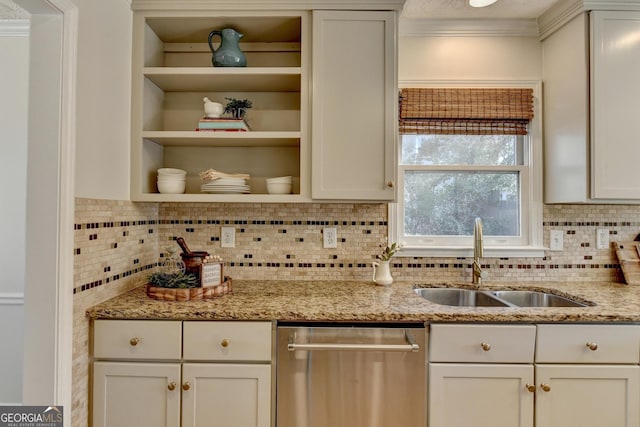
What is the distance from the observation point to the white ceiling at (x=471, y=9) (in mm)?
1979

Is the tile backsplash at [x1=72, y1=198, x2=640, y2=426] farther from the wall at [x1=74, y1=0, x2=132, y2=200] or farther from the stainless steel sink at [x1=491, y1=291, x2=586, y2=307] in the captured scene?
the wall at [x1=74, y1=0, x2=132, y2=200]

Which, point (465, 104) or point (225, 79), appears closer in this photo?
point (225, 79)

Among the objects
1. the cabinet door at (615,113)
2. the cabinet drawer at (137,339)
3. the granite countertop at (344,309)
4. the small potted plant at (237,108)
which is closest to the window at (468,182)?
the cabinet door at (615,113)

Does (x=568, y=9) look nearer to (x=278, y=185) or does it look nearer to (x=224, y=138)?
(x=278, y=185)

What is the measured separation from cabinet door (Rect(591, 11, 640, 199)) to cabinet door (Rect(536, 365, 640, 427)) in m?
0.86

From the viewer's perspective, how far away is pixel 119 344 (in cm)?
148

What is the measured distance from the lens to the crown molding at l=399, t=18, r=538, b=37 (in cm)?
216

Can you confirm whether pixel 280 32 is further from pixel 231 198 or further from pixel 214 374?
pixel 214 374

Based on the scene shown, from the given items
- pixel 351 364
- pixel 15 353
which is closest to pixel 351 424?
pixel 351 364

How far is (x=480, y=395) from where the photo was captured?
57.7 inches

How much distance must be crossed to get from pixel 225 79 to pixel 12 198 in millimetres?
1570

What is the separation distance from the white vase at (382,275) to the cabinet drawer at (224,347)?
740mm

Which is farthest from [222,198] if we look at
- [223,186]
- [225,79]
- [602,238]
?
[602,238]

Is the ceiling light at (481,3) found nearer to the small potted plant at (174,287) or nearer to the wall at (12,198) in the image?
the small potted plant at (174,287)
